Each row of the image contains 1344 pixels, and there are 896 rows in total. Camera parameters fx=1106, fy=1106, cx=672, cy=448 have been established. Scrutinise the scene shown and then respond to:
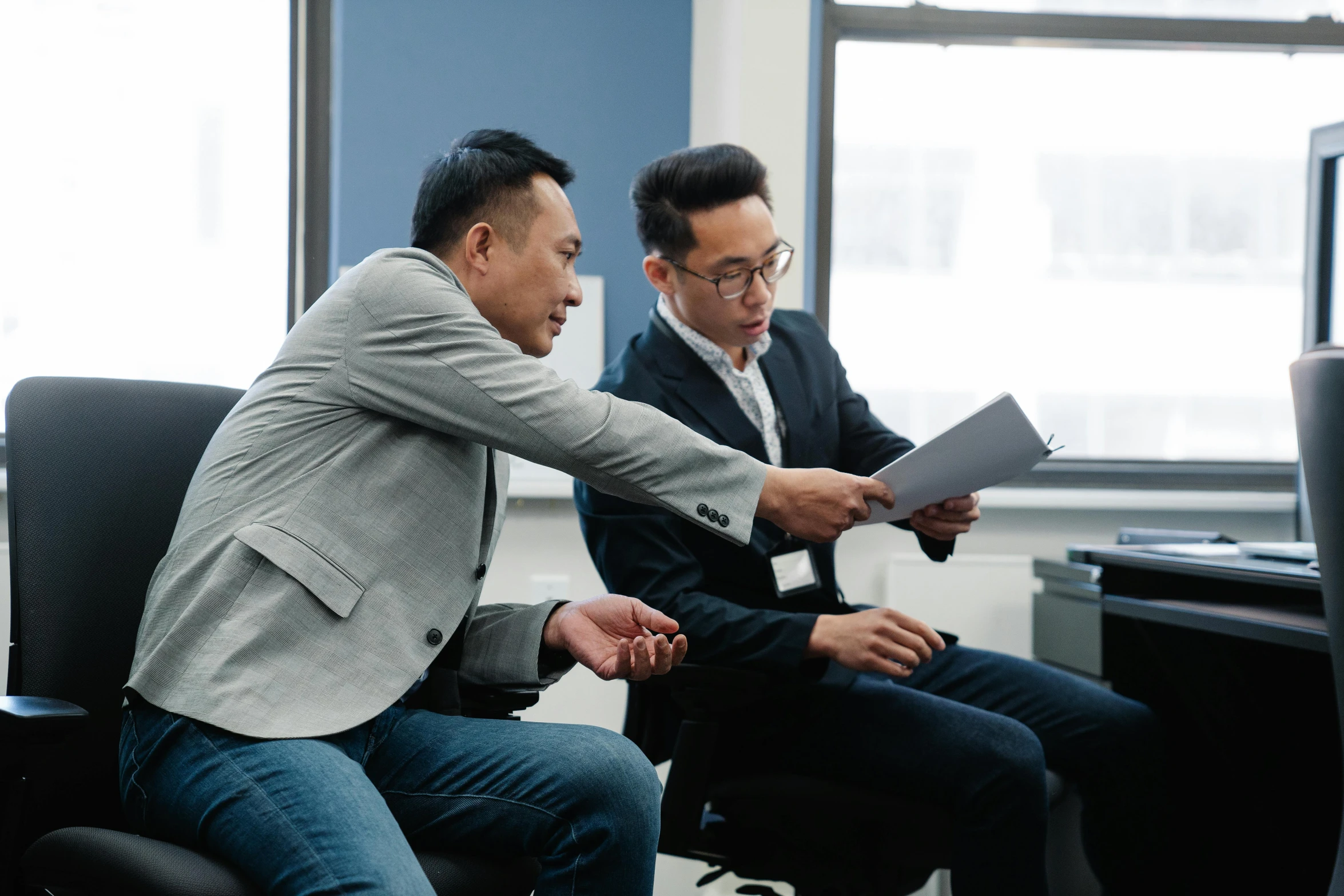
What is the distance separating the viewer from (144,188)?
2.72 m

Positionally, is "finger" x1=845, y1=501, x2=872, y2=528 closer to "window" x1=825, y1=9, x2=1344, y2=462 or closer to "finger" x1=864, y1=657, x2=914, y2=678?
"finger" x1=864, y1=657, x2=914, y2=678

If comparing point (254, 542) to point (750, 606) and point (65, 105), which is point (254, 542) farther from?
point (65, 105)

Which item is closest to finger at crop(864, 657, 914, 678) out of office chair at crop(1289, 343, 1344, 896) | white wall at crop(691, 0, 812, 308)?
office chair at crop(1289, 343, 1344, 896)

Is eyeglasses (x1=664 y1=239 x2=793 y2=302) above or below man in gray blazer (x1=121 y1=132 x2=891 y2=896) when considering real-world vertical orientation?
above

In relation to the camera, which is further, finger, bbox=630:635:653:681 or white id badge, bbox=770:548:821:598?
white id badge, bbox=770:548:821:598

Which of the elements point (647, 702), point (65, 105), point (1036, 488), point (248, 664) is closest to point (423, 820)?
point (248, 664)

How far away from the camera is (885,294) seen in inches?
115

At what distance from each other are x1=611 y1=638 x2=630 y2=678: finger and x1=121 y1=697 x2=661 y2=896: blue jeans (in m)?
0.07

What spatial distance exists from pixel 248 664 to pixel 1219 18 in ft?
9.68

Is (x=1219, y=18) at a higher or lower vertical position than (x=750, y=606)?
higher

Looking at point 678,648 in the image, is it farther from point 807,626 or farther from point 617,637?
point 807,626

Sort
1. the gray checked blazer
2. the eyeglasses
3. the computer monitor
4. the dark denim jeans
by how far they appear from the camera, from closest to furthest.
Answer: the gray checked blazer
the dark denim jeans
the eyeglasses
the computer monitor

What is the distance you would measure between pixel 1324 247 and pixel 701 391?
4.72 feet

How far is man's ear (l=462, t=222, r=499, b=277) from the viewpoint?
1.37 meters
